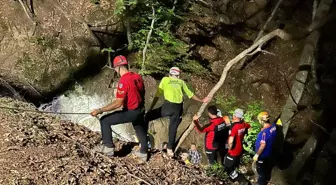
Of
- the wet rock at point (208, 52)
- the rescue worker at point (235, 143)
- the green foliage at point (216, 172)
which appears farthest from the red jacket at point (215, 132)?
the wet rock at point (208, 52)

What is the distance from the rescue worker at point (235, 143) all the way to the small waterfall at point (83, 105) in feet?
18.6

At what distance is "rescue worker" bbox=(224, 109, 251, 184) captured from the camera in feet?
33.4

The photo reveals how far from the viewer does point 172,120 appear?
32.6ft

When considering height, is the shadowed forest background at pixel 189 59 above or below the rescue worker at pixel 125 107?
below

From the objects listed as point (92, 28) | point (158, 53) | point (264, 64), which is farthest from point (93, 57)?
point (264, 64)

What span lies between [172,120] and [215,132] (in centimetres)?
121

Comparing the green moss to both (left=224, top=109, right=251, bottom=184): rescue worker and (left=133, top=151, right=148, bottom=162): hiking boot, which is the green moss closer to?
(left=133, top=151, right=148, bottom=162): hiking boot

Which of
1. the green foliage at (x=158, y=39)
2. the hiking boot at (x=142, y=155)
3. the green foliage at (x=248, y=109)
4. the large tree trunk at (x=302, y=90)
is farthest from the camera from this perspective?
the green foliage at (x=158, y=39)

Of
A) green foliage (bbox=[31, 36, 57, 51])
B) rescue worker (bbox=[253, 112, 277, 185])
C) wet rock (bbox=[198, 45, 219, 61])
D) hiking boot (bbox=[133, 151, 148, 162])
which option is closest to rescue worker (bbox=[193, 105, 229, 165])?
rescue worker (bbox=[253, 112, 277, 185])

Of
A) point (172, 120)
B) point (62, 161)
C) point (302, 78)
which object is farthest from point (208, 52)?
point (62, 161)

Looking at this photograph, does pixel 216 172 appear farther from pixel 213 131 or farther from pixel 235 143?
pixel 213 131

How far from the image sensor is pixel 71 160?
8.28 m

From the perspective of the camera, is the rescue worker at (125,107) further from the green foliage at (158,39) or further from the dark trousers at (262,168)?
the green foliage at (158,39)

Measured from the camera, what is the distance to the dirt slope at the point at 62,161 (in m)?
7.77
